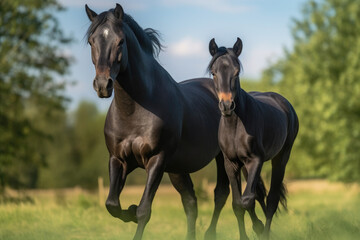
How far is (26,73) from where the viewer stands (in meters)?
26.2

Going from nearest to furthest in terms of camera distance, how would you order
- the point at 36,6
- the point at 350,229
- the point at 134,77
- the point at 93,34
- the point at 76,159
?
the point at 93,34 < the point at 134,77 < the point at 350,229 < the point at 36,6 < the point at 76,159

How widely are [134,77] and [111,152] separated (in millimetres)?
988

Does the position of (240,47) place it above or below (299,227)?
above

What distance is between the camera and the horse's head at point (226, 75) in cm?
649

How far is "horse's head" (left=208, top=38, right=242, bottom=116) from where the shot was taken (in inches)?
256

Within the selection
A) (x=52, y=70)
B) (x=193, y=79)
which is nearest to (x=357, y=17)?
(x=52, y=70)

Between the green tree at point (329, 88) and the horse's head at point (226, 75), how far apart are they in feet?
74.0

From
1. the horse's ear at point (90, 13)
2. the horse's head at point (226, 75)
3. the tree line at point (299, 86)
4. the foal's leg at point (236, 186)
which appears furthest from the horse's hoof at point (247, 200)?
the tree line at point (299, 86)

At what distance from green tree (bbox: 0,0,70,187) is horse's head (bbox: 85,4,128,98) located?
771 inches

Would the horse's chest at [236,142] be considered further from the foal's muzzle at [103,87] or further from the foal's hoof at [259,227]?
the foal's muzzle at [103,87]

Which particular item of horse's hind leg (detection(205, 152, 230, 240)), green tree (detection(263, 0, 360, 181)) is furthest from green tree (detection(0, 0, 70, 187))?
horse's hind leg (detection(205, 152, 230, 240))

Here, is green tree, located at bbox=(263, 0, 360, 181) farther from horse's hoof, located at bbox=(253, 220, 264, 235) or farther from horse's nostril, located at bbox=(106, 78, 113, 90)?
horse's nostril, located at bbox=(106, 78, 113, 90)

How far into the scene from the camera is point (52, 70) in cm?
2706

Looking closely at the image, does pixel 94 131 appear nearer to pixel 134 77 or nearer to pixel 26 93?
pixel 26 93
